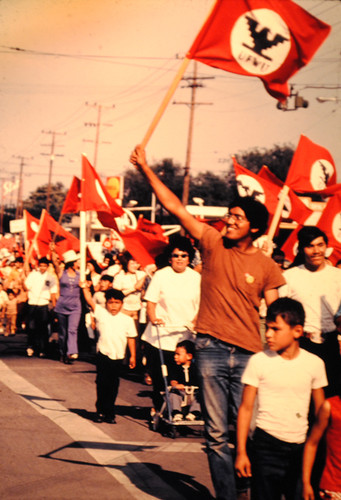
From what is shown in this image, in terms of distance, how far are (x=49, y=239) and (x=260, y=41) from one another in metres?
12.4

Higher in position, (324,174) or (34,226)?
(324,174)

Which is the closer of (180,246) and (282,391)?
(282,391)

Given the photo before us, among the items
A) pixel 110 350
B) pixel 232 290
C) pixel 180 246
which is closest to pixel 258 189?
pixel 180 246

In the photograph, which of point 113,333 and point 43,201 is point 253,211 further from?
point 43,201

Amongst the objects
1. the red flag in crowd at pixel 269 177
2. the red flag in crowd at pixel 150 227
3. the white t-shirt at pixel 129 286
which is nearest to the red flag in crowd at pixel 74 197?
the white t-shirt at pixel 129 286

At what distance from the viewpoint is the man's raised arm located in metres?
5.26

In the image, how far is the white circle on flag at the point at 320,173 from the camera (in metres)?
11.1

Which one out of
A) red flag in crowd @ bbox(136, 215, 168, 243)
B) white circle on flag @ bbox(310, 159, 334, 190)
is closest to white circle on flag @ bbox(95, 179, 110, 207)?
red flag in crowd @ bbox(136, 215, 168, 243)

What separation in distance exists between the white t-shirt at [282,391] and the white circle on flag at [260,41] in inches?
112

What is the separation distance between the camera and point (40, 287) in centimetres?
1554

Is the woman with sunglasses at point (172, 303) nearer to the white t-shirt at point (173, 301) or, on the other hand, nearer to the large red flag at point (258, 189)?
the white t-shirt at point (173, 301)

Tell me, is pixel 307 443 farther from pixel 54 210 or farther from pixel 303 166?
pixel 54 210

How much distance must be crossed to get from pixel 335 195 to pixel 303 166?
2.42ft

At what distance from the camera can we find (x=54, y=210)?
120 meters
